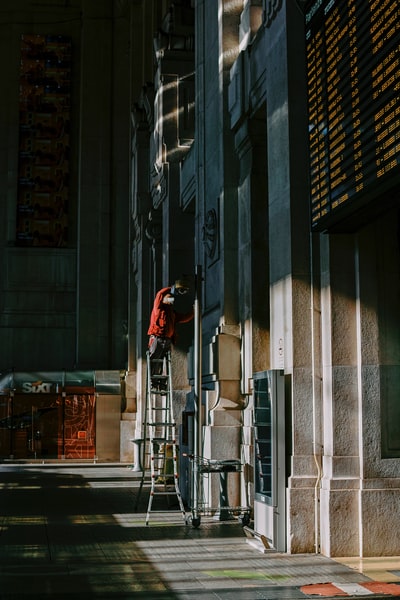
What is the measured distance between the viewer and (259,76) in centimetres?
1493

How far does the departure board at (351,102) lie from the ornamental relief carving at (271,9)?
1032 millimetres

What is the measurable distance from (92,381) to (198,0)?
18.7 m

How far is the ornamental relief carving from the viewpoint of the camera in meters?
13.2

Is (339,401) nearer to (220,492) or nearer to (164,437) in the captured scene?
(220,492)

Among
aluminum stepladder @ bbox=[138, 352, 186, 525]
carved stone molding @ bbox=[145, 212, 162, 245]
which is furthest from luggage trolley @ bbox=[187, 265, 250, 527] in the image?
carved stone molding @ bbox=[145, 212, 162, 245]

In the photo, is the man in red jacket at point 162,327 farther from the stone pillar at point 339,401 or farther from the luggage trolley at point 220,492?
the stone pillar at point 339,401

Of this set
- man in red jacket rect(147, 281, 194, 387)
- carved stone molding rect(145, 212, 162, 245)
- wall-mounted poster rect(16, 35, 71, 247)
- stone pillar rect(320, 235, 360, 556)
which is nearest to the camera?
stone pillar rect(320, 235, 360, 556)

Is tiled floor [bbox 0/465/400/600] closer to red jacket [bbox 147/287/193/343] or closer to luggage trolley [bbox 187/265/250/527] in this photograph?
luggage trolley [bbox 187/265/250/527]

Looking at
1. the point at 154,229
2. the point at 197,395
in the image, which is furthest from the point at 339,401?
the point at 154,229

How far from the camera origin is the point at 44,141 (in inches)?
1607

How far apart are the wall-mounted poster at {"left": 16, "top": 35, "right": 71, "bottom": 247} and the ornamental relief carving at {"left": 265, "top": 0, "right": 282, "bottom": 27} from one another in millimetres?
27466

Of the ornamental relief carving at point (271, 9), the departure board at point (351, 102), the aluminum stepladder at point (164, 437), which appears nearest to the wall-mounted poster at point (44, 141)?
the aluminum stepladder at point (164, 437)

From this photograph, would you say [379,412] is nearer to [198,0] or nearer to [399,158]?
[399,158]

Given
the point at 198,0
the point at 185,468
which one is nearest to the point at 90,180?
the point at 198,0
